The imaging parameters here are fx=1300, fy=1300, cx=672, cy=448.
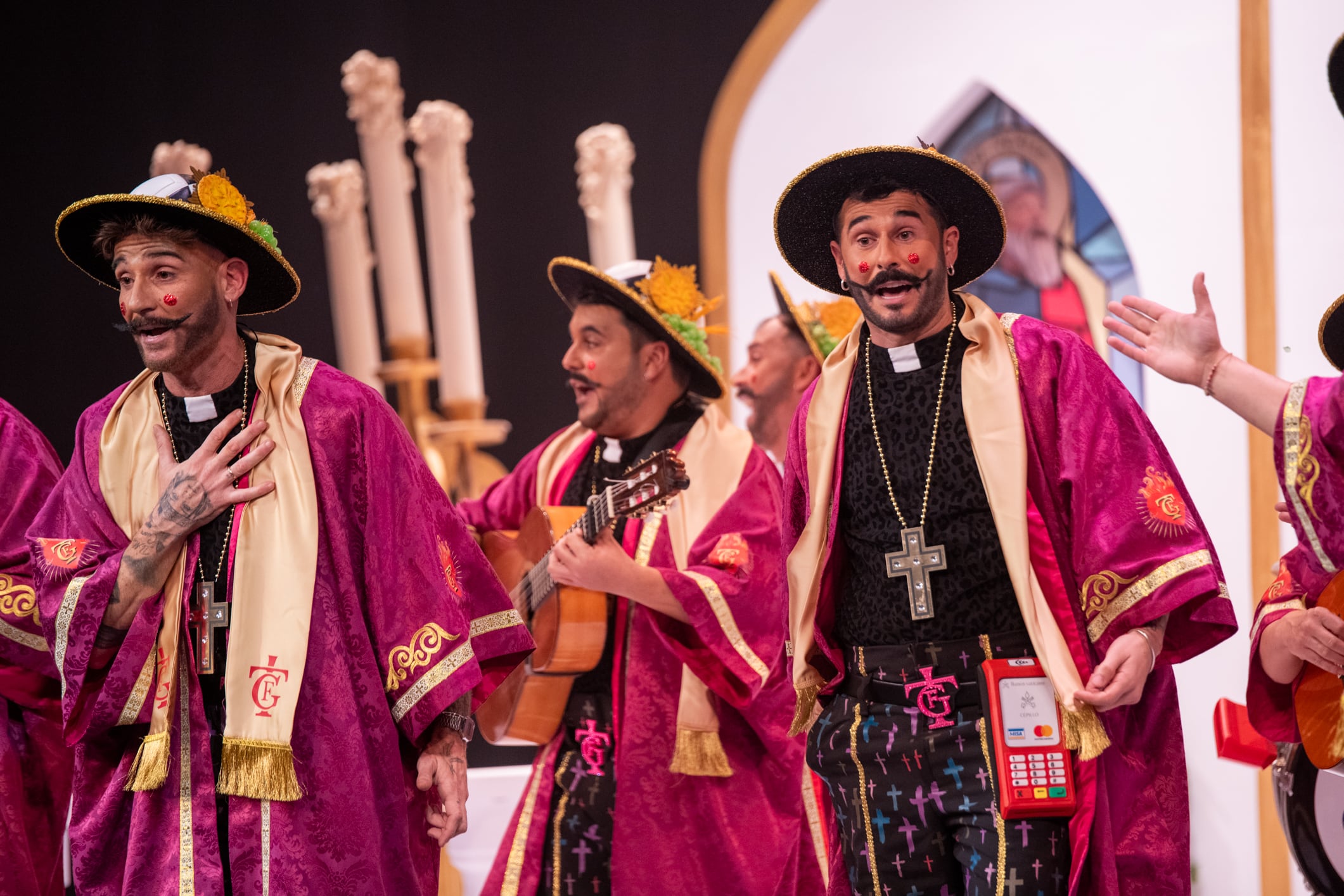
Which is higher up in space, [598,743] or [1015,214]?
[1015,214]

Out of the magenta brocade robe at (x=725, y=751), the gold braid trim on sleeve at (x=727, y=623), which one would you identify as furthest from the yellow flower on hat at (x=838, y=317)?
the gold braid trim on sleeve at (x=727, y=623)

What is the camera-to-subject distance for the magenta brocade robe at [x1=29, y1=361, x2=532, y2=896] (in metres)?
2.48

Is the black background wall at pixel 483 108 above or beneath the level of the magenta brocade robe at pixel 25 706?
above

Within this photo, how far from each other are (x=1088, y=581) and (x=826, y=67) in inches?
144

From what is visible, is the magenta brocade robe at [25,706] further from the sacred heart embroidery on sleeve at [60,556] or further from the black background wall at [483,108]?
the black background wall at [483,108]

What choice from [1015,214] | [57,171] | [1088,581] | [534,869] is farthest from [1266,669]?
[57,171]

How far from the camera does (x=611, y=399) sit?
12.8 ft

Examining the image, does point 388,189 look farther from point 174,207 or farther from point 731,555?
point 174,207

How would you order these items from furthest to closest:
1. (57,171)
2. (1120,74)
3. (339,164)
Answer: (339,164) → (57,171) → (1120,74)

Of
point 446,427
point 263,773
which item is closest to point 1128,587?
point 263,773

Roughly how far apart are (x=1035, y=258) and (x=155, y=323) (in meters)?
3.56

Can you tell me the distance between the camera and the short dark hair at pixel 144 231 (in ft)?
8.96

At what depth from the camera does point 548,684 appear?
367 cm

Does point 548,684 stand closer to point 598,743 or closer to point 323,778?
point 598,743
